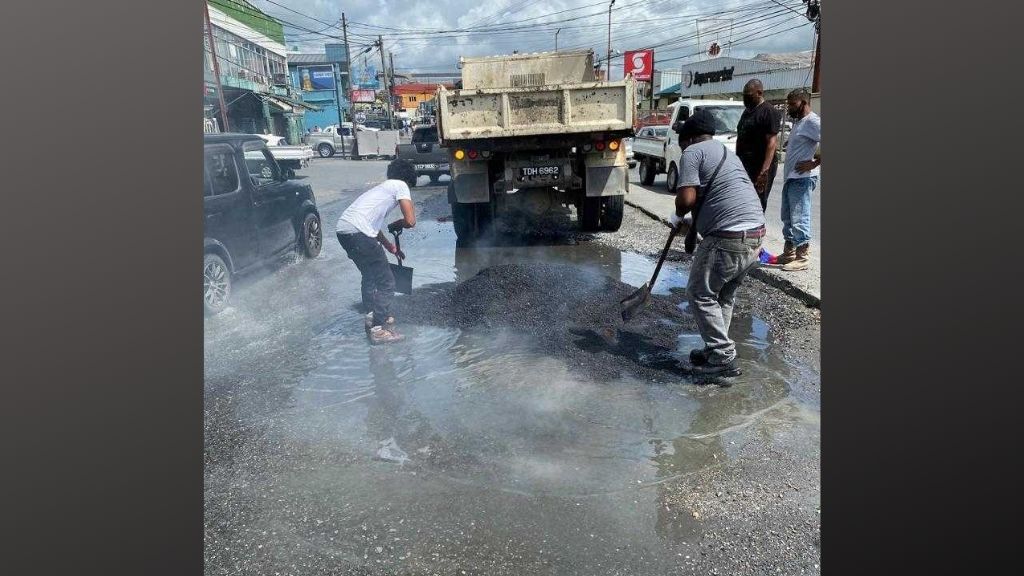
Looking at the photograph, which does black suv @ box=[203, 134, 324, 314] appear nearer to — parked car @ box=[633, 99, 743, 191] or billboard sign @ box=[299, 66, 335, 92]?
billboard sign @ box=[299, 66, 335, 92]

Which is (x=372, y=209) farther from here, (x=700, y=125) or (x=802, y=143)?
(x=802, y=143)

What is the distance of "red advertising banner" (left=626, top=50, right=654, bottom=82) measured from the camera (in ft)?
19.0

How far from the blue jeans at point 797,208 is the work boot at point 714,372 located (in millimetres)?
2179

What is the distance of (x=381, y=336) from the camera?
442 cm

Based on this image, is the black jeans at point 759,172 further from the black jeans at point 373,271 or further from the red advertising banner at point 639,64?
the black jeans at point 373,271

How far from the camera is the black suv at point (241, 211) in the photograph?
4605mm

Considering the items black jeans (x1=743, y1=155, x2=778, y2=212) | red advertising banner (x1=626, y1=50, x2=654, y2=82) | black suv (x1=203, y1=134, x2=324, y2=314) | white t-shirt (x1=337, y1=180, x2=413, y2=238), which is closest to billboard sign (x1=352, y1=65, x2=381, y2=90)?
white t-shirt (x1=337, y1=180, x2=413, y2=238)

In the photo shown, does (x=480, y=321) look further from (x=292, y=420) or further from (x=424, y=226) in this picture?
(x=424, y=226)

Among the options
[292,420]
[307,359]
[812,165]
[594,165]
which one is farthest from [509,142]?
[292,420]

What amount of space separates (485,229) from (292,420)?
179 inches

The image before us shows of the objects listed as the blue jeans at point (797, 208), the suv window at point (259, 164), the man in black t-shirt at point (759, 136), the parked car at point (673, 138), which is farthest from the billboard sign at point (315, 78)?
the parked car at point (673, 138)

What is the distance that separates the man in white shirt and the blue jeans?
126 inches
